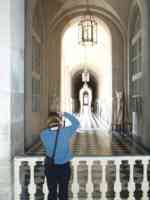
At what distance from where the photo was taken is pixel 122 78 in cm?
1794

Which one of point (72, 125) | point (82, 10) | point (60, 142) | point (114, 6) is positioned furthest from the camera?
point (82, 10)

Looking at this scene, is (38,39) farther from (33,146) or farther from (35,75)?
(33,146)

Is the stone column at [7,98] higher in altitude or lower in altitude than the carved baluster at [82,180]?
higher

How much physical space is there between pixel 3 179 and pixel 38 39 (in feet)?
32.0

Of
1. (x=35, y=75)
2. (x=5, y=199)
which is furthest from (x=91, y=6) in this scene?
(x=5, y=199)

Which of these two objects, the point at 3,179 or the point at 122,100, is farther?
the point at 122,100

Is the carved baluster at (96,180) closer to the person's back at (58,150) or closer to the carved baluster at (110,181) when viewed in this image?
the carved baluster at (110,181)

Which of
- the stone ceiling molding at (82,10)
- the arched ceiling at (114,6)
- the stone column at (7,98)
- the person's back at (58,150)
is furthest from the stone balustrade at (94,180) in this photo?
the stone ceiling molding at (82,10)

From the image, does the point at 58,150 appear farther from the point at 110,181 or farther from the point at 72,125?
the point at 110,181

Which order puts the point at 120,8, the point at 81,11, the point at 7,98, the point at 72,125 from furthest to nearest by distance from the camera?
the point at 81,11, the point at 120,8, the point at 7,98, the point at 72,125

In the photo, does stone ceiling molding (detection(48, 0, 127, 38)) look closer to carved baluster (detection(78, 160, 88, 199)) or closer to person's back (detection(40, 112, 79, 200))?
carved baluster (detection(78, 160, 88, 199))

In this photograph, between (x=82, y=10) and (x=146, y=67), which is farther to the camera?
(x=82, y=10)

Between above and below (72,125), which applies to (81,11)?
above

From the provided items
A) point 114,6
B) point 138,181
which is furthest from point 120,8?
point 138,181
